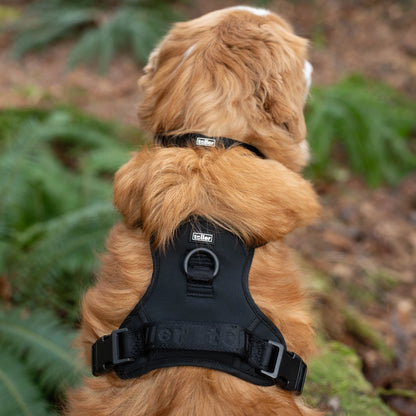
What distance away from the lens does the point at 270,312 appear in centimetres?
194

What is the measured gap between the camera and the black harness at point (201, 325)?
1.73 meters

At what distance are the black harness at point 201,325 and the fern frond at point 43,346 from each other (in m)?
1.13

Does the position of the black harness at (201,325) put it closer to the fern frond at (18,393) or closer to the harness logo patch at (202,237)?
the harness logo patch at (202,237)

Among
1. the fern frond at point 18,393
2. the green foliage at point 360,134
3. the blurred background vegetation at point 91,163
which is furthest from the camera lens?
the green foliage at point 360,134

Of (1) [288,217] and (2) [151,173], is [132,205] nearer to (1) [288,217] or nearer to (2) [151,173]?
(2) [151,173]

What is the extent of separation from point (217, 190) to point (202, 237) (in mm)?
231

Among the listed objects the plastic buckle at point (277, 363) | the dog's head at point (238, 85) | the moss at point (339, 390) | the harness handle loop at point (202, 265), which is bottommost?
the moss at point (339, 390)

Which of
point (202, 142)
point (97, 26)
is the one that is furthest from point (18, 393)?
point (97, 26)

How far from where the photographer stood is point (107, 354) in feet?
5.92

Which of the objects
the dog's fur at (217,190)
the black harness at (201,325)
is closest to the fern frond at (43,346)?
the dog's fur at (217,190)

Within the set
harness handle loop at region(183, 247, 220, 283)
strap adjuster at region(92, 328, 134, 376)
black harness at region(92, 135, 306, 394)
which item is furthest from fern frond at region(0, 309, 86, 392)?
harness handle loop at region(183, 247, 220, 283)

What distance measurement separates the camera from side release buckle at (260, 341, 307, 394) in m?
1.77

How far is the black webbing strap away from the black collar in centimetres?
90

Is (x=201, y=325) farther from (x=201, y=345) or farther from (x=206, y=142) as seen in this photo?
(x=206, y=142)
